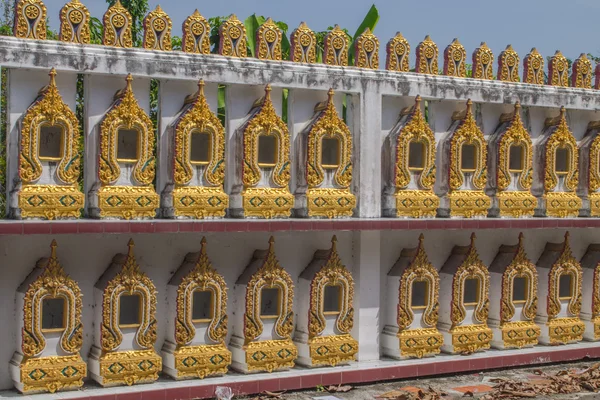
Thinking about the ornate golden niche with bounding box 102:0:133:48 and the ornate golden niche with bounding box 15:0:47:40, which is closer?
the ornate golden niche with bounding box 15:0:47:40

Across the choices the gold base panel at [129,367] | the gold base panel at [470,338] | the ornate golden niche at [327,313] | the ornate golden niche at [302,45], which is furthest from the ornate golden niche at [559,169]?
the gold base panel at [129,367]

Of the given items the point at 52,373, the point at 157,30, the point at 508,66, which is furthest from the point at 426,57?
the point at 52,373

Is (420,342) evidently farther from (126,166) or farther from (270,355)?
(126,166)

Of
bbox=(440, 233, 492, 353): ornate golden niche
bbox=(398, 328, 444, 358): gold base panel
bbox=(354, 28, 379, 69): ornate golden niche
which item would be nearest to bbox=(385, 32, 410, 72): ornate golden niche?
bbox=(354, 28, 379, 69): ornate golden niche

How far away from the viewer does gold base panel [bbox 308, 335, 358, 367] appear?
16.1 m

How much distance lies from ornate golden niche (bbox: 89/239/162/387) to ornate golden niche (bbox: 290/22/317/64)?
13.9 ft

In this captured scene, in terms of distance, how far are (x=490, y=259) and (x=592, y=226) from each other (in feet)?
7.01

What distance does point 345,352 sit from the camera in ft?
53.7

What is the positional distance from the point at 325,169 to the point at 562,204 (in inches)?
209

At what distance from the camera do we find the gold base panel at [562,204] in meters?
18.5

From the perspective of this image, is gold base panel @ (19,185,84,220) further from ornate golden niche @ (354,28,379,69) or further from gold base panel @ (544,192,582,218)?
gold base panel @ (544,192,582,218)

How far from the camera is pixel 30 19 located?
1359cm

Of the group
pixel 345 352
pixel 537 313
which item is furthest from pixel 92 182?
pixel 537 313

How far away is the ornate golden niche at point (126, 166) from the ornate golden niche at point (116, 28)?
580mm
